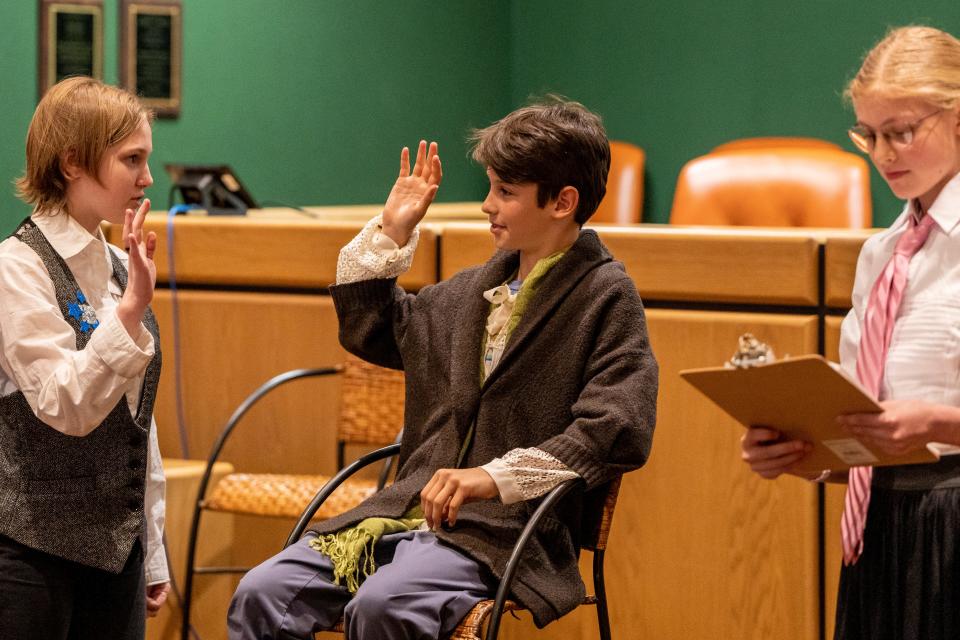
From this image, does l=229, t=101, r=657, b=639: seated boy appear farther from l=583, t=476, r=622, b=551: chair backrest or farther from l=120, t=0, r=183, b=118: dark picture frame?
l=120, t=0, r=183, b=118: dark picture frame

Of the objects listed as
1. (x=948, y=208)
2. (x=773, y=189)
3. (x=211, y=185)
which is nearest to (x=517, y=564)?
(x=948, y=208)

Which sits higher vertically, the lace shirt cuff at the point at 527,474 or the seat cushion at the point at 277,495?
the lace shirt cuff at the point at 527,474

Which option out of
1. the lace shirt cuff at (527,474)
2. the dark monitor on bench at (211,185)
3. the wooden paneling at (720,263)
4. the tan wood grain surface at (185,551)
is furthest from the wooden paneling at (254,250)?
the lace shirt cuff at (527,474)

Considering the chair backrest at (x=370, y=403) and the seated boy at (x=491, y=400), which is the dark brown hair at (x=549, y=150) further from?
the chair backrest at (x=370, y=403)

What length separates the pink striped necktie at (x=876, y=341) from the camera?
6.37ft

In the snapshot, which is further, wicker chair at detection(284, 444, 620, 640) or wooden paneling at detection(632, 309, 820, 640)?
wooden paneling at detection(632, 309, 820, 640)

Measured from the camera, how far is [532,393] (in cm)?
238

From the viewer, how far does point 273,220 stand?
12.3 ft

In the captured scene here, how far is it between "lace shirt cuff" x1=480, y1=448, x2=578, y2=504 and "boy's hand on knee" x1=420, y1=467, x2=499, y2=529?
0.02 meters

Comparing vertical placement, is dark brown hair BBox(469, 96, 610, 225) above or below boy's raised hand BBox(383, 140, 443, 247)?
above

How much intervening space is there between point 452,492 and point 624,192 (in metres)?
3.56

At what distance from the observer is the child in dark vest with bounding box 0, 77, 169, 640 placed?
6.72 ft

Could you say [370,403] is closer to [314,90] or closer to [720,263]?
[720,263]

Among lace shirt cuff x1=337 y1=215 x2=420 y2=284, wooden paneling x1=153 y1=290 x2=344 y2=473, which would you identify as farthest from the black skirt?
wooden paneling x1=153 y1=290 x2=344 y2=473
